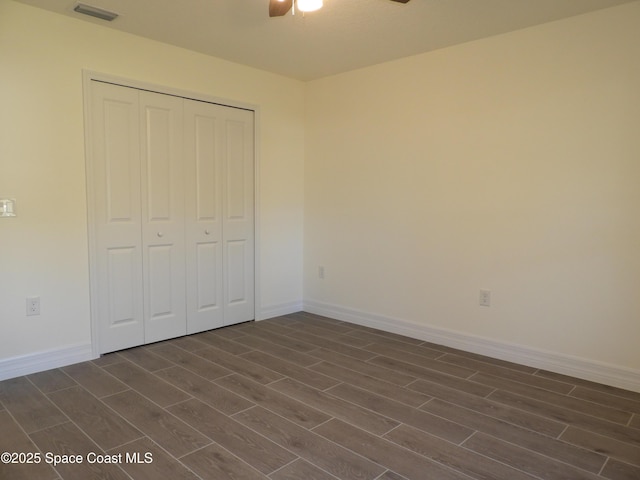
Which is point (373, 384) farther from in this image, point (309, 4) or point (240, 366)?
point (309, 4)

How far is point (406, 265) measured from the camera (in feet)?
12.6

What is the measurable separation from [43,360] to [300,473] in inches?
83.7

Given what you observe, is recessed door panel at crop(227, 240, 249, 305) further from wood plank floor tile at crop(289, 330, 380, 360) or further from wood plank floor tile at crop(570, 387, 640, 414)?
wood plank floor tile at crop(570, 387, 640, 414)

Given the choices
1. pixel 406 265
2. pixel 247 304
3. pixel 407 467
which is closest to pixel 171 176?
pixel 247 304

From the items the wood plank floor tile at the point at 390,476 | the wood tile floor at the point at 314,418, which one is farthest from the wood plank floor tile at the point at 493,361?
the wood plank floor tile at the point at 390,476

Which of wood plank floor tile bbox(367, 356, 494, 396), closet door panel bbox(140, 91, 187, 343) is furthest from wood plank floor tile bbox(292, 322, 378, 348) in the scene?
closet door panel bbox(140, 91, 187, 343)

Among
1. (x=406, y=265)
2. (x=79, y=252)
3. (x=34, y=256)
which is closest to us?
(x=34, y=256)

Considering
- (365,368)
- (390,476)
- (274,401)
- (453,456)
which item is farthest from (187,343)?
(453,456)

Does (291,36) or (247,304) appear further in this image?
(247,304)

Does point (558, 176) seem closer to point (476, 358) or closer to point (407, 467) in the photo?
point (476, 358)

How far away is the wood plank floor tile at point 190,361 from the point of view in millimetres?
2990

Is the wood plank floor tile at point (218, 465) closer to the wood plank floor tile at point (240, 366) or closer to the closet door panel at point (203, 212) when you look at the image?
the wood plank floor tile at point (240, 366)

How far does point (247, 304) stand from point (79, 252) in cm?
162

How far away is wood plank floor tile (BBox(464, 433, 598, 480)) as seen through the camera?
1.90 m
